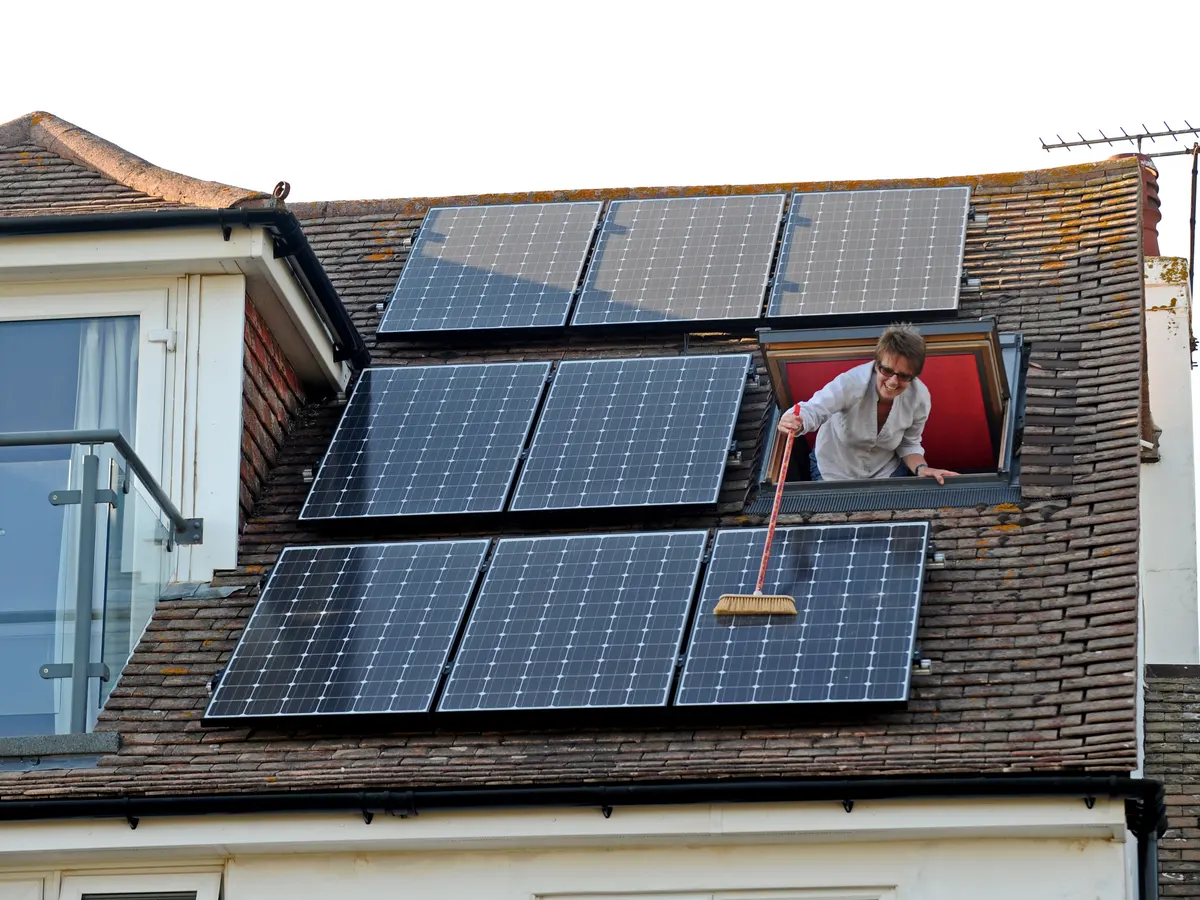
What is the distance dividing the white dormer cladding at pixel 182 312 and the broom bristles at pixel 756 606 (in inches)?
128

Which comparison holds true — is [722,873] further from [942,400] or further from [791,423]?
[942,400]

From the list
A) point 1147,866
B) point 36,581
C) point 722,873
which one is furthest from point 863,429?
point 36,581

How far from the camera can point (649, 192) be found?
679 inches

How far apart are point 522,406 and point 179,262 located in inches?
92.8

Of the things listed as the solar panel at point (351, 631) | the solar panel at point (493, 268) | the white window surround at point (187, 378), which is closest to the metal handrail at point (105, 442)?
the white window surround at point (187, 378)

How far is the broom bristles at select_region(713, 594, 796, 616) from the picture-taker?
39.2 ft

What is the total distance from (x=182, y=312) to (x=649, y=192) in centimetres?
454

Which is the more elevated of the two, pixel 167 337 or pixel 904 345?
pixel 904 345

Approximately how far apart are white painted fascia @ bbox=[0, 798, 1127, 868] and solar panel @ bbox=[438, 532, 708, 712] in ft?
2.58

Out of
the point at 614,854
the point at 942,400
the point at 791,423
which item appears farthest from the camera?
the point at 942,400

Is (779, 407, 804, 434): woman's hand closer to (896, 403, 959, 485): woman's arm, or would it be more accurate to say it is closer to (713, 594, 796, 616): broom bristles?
(896, 403, 959, 485): woman's arm

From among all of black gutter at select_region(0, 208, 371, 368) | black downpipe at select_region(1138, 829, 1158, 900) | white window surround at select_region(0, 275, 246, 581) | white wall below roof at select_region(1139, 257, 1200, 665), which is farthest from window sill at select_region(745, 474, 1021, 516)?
white wall below roof at select_region(1139, 257, 1200, 665)

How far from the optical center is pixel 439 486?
13.6 meters

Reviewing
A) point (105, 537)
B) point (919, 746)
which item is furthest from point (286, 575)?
point (919, 746)
